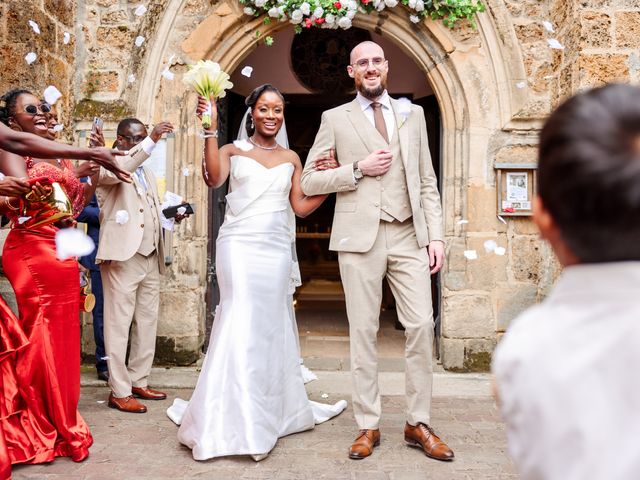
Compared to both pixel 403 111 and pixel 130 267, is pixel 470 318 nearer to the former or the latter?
pixel 403 111

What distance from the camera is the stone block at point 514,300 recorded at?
5.67m

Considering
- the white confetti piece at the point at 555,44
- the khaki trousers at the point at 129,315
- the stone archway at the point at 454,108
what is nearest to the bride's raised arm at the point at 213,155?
the khaki trousers at the point at 129,315

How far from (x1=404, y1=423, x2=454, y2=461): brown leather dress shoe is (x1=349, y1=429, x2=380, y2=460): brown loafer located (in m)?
0.19

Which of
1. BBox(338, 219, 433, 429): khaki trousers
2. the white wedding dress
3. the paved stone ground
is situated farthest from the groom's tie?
the paved stone ground

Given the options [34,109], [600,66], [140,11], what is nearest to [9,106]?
[34,109]

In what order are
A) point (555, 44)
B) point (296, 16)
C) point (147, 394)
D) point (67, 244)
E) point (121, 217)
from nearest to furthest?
1. point (67, 244)
2. point (121, 217)
3. point (147, 394)
4. point (555, 44)
5. point (296, 16)

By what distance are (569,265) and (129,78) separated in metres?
5.48

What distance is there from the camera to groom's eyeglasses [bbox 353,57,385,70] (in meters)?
3.59

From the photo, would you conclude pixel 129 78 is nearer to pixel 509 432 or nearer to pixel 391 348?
pixel 391 348

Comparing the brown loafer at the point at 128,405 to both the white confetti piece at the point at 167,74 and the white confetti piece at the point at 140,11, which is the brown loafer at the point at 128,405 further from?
the white confetti piece at the point at 140,11

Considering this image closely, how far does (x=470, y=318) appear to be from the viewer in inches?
223

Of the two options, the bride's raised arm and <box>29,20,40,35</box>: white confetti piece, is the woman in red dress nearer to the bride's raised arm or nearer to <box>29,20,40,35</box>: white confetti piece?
the bride's raised arm

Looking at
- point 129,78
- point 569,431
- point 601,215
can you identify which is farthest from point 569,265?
point 129,78

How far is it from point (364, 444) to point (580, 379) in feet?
8.74
